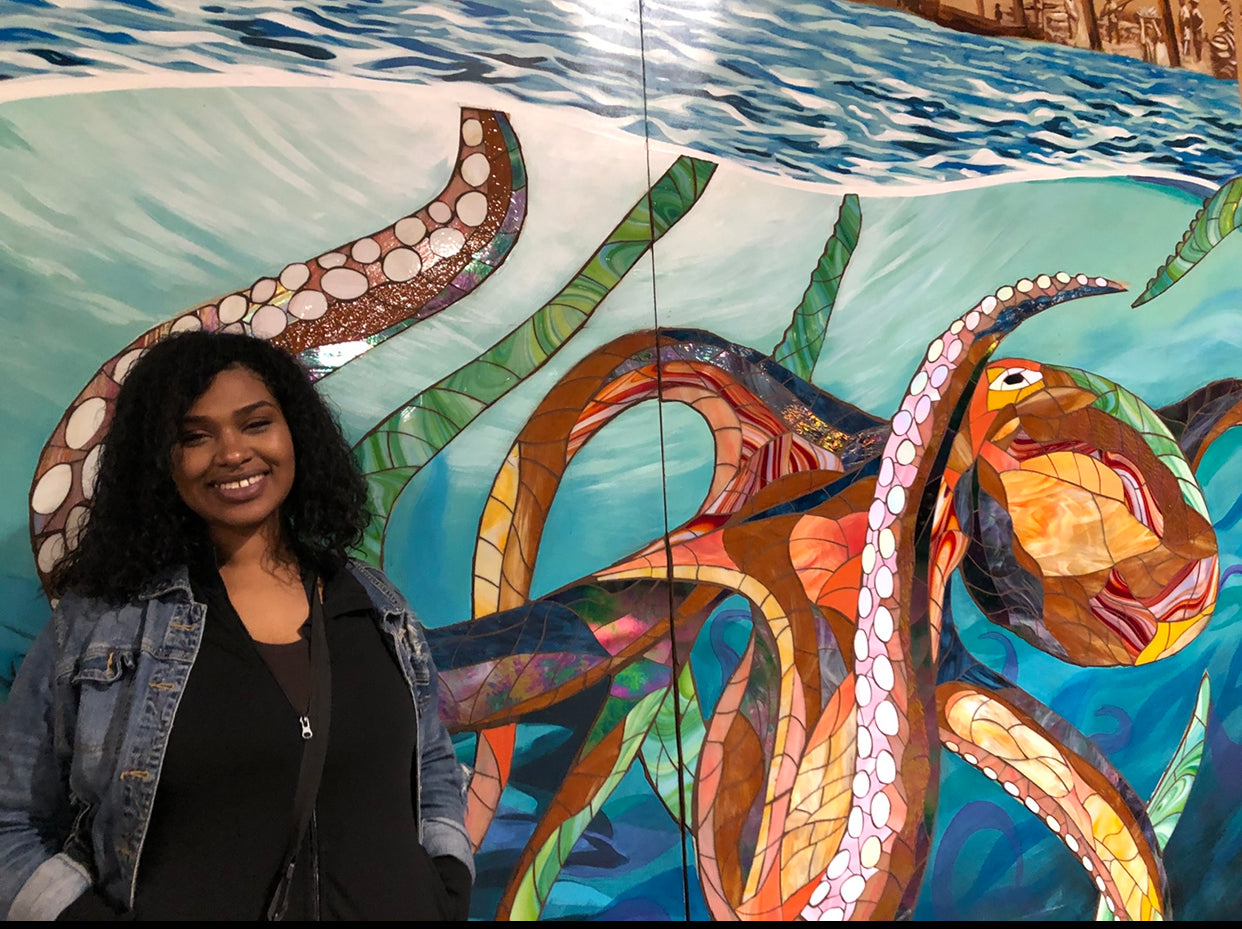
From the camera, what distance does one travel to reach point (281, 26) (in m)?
1.69

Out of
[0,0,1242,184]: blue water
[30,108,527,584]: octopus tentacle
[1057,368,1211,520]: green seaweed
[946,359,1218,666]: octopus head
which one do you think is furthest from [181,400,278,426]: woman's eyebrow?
[1057,368,1211,520]: green seaweed

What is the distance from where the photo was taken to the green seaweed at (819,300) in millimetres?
Result: 1893

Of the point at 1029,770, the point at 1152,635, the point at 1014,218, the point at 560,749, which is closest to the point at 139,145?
the point at 560,749

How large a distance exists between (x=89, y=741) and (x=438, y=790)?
435 millimetres

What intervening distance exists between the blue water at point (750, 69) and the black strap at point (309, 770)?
98 cm

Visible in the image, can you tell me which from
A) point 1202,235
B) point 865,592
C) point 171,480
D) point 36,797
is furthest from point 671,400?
point 1202,235

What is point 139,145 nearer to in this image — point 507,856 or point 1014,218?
point 507,856

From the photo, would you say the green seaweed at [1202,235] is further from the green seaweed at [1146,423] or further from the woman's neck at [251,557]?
the woman's neck at [251,557]

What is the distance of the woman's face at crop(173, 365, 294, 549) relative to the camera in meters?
1.35

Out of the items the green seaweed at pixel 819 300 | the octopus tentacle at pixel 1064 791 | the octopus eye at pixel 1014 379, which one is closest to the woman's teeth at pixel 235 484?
the green seaweed at pixel 819 300

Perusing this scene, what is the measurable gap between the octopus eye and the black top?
50.2 inches

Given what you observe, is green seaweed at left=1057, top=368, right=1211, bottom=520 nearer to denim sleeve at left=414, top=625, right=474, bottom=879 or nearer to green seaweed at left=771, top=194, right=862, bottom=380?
green seaweed at left=771, top=194, right=862, bottom=380

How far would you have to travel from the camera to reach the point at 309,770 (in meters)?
1.22

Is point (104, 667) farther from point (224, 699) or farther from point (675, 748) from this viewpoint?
point (675, 748)
